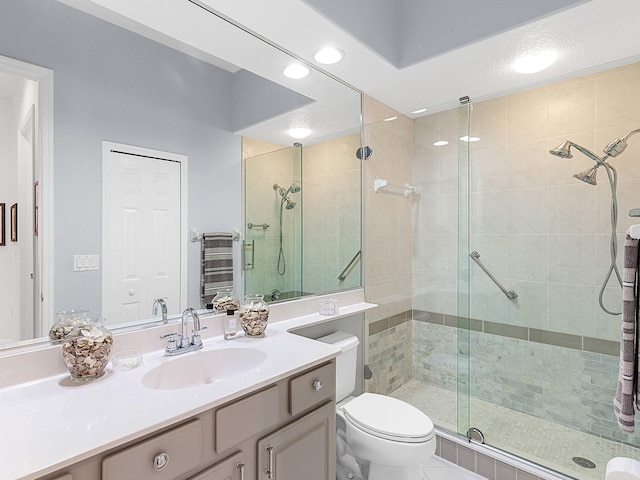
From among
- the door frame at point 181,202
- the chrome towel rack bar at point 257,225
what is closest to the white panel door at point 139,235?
the door frame at point 181,202

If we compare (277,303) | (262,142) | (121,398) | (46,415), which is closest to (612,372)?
(277,303)

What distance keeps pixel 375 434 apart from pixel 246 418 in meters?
0.81

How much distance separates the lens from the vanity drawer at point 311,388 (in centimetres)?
116

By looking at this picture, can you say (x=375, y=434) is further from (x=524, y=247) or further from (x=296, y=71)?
(x=296, y=71)

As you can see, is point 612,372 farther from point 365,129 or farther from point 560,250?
point 365,129

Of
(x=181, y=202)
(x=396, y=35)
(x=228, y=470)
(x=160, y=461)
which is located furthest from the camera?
(x=396, y=35)

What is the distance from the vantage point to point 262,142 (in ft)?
5.85

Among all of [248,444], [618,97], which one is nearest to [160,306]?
[248,444]

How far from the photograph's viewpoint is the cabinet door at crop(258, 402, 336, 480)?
1.07 metres

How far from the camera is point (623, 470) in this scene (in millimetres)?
1119

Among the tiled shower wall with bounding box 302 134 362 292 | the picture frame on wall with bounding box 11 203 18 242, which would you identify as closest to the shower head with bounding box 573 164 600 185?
the tiled shower wall with bounding box 302 134 362 292

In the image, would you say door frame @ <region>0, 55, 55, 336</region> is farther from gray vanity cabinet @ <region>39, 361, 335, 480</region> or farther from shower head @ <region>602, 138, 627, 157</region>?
shower head @ <region>602, 138, 627, 157</region>

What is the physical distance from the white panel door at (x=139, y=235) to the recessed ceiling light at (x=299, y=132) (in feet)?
2.52

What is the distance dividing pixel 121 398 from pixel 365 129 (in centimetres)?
205
